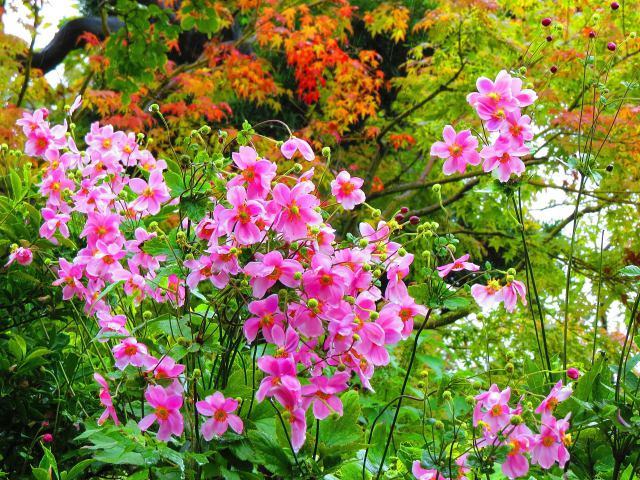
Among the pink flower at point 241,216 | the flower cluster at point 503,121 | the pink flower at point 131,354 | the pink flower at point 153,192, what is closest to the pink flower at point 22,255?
the pink flower at point 153,192

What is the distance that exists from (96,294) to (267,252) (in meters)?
0.45

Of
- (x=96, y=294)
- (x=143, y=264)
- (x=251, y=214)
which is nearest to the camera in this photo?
(x=251, y=214)

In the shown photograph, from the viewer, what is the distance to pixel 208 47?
4.39m

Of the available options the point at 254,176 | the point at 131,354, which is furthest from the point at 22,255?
the point at 254,176

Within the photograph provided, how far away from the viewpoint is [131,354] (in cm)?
96

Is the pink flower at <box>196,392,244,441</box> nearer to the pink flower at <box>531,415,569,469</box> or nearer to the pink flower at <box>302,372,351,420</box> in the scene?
the pink flower at <box>302,372,351,420</box>

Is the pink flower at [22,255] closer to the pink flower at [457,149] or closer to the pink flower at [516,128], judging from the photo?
the pink flower at [457,149]

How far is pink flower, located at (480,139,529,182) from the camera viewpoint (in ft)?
3.61

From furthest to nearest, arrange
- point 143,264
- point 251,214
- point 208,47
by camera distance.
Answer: point 208,47
point 143,264
point 251,214

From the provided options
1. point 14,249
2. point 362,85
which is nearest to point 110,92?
point 362,85

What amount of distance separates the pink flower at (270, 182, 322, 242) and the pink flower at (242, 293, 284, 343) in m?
0.08

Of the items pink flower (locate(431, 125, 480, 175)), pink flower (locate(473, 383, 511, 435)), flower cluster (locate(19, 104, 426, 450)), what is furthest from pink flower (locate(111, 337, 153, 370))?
pink flower (locate(431, 125, 480, 175))

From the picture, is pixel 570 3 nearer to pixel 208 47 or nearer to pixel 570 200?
pixel 570 200

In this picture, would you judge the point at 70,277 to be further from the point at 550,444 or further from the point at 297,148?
the point at 550,444
